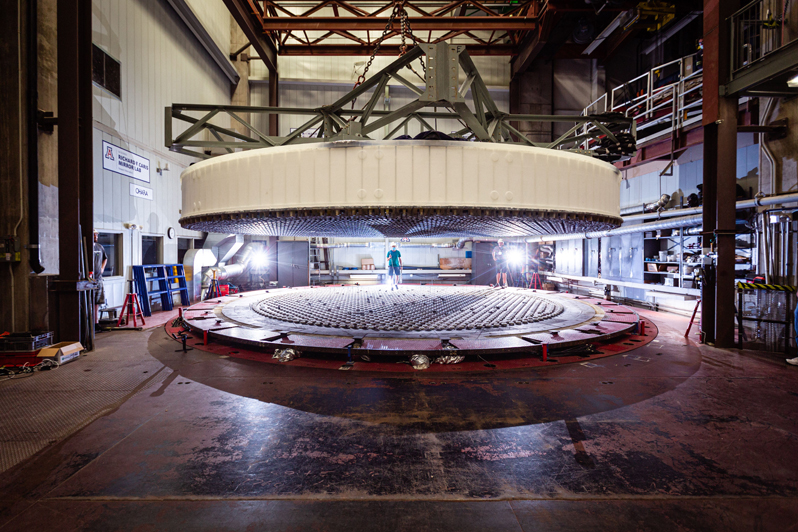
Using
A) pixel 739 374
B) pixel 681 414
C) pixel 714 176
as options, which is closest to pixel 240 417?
pixel 681 414

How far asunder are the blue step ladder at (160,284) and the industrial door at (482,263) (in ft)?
34.0

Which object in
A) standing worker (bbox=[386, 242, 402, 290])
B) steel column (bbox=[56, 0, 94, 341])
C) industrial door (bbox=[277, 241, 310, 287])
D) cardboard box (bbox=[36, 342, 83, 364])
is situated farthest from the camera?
industrial door (bbox=[277, 241, 310, 287])

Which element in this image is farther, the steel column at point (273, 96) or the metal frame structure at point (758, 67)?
the steel column at point (273, 96)

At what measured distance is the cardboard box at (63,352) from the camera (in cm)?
439

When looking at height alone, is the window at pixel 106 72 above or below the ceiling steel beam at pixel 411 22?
below

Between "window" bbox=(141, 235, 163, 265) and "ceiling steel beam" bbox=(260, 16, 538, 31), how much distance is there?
7.92 metres

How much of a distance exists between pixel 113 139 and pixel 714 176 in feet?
38.2

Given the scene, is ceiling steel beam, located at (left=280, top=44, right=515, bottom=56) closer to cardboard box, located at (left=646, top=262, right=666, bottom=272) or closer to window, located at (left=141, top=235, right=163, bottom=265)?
window, located at (left=141, top=235, right=163, bottom=265)

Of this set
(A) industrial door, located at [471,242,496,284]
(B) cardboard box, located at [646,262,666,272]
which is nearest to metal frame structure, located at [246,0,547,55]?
(A) industrial door, located at [471,242,496,284]

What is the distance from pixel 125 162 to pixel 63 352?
5.30 m

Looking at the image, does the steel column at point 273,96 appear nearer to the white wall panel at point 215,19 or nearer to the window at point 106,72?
the white wall panel at point 215,19

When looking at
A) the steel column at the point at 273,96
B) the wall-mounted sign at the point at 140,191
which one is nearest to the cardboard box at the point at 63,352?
the wall-mounted sign at the point at 140,191

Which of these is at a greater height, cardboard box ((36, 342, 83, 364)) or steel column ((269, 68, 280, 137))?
steel column ((269, 68, 280, 137))

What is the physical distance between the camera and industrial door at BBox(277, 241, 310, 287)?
1314 cm
